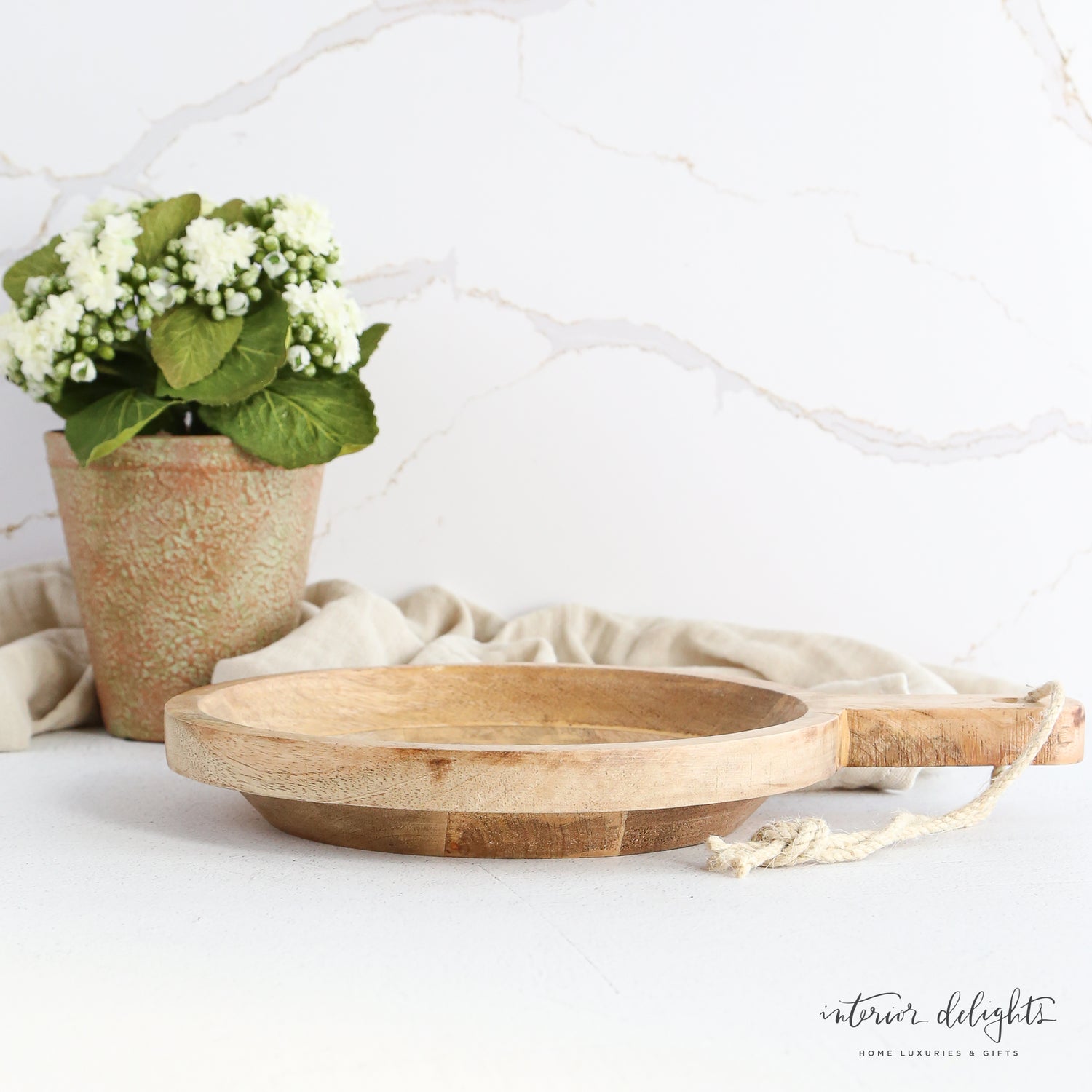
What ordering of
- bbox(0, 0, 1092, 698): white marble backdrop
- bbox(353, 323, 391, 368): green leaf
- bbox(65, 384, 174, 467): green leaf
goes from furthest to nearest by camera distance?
bbox(0, 0, 1092, 698): white marble backdrop < bbox(353, 323, 391, 368): green leaf < bbox(65, 384, 174, 467): green leaf

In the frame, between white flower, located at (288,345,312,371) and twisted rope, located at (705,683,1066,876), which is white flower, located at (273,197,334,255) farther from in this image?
twisted rope, located at (705,683,1066,876)

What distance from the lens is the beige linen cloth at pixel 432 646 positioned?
3.60 feet

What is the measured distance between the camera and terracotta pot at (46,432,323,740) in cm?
107

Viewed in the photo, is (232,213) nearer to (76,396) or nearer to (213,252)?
(213,252)

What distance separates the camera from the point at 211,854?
0.75 meters

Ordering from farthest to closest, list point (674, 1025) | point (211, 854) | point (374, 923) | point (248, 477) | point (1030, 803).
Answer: point (248, 477) → point (1030, 803) → point (211, 854) → point (374, 923) → point (674, 1025)

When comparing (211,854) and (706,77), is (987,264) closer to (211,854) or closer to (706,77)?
(706,77)

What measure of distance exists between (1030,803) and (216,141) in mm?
1066

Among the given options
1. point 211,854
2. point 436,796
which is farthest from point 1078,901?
point 211,854

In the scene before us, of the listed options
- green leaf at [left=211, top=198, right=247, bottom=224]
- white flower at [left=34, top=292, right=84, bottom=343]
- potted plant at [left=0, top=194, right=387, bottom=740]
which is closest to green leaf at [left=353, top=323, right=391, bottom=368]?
potted plant at [left=0, top=194, right=387, bottom=740]

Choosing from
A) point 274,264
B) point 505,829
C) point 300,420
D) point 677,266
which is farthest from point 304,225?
point 505,829

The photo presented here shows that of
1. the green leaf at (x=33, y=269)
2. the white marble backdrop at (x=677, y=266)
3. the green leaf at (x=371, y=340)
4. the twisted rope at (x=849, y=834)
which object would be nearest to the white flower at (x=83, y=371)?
the green leaf at (x=33, y=269)

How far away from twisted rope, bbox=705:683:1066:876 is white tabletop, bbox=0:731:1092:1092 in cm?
1

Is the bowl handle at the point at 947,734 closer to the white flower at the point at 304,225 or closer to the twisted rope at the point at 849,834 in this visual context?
the twisted rope at the point at 849,834
